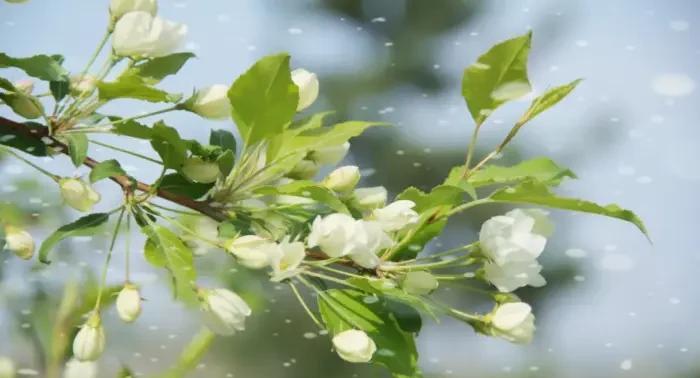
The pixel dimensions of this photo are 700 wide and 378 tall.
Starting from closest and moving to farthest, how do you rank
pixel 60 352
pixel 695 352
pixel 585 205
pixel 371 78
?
1. pixel 585 205
2. pixel 60 352
3. pixel 695 352
4. pixel 371 78

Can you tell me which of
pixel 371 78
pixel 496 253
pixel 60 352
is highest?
pixel 496 253

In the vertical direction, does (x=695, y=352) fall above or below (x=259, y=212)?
below

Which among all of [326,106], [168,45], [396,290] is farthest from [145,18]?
[326,106]

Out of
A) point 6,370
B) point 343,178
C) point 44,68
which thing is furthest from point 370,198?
point 6,370

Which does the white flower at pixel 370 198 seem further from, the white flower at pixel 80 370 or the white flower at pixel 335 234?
the white flower at pixel 80 370

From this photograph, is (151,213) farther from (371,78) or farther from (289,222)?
(371,78)

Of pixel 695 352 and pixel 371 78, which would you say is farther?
pixel 371 78

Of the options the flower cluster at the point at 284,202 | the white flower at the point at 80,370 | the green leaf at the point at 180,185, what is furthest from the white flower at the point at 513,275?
the white flower at the point at 80,370
